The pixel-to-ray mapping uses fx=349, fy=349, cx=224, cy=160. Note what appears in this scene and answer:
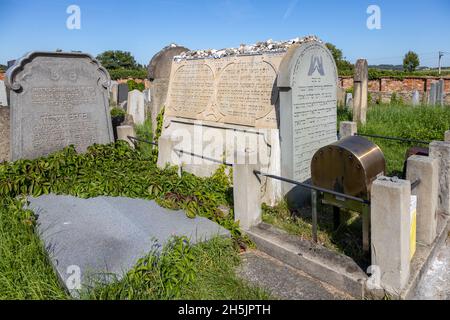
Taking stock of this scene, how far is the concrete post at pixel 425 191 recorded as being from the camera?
318 centimetres

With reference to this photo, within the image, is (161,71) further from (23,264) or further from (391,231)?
(391,231)

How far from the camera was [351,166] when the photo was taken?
123 inches

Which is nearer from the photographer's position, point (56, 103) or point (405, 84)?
point (56, 103)

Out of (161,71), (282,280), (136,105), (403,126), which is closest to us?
(282,280)

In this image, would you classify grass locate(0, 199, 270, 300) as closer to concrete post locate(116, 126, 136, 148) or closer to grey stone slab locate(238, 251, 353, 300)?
grey stone slab locate(238, 251, 353, 300)

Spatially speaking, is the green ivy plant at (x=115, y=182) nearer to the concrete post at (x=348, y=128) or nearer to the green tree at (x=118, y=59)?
the concrete post at (x=348, y=128)

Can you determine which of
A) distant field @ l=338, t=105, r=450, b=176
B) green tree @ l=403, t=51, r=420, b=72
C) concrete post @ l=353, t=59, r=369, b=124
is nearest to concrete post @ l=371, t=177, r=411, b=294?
distant field @ l=338, t=105, r=450, b=176

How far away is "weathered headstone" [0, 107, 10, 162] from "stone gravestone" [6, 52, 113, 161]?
455 mm

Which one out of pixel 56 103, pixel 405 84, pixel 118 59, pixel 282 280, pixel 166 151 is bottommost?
pixel 282 280

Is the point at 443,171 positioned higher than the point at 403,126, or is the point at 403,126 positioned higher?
the point at 403,126

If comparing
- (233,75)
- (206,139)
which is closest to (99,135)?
(206,139)

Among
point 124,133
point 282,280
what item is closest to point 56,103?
point 124,133

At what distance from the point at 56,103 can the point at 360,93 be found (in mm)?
7699
